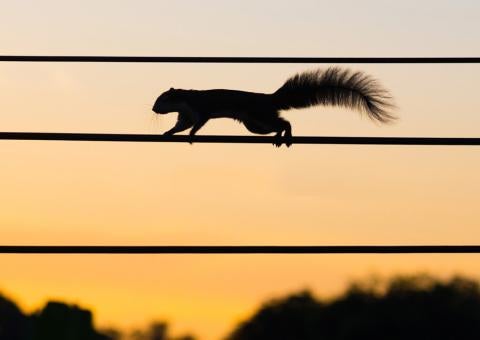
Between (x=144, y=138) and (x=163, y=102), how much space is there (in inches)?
176

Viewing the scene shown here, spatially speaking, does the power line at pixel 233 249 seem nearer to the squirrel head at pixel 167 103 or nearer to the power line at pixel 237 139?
the power line at pixel 237 139

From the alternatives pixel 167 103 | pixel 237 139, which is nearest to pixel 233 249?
pixel 237 139

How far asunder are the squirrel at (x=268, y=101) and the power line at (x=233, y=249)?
8.65 ft

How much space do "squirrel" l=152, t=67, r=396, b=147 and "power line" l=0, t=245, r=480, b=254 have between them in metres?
2.64

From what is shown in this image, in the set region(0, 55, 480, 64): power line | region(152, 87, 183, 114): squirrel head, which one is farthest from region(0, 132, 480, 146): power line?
region(152, 87, 183, 114): squirrel head

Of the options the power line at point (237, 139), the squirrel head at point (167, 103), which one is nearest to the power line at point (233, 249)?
the power line at point (237, 139)

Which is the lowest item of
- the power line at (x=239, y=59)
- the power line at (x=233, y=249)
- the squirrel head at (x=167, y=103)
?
the power line at (x=233, y=249)

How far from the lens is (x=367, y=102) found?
11875 millimetres

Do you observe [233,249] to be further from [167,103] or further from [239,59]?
[167,103]

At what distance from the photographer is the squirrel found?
486 inches

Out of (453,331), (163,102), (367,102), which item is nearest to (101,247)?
(367,102)

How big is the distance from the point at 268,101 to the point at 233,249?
462 centimetres

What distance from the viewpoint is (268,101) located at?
13656 millimetres

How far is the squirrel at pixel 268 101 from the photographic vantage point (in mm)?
12344
